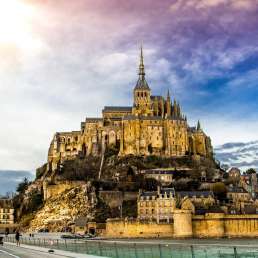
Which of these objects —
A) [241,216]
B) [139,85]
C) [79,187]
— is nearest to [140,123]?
[139,85]

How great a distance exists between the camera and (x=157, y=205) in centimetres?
7544

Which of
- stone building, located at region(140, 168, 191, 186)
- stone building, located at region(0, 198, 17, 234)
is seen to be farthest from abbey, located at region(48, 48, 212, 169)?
stone building, located at region(0, 198, 17, 234)

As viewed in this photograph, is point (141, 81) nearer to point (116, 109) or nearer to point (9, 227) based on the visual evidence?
point (116, 109)

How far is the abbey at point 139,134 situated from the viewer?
Result: 99188 millimetres

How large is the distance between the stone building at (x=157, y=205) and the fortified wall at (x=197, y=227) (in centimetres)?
326

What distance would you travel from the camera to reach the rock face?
81.6 meters

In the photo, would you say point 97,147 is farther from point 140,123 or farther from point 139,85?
point 139,85

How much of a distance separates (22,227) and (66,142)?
26.1 m

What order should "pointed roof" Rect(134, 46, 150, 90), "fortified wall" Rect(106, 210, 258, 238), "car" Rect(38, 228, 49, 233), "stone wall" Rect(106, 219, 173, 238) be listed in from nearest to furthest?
1. "fortified wall" Rect(106, 210, 258, 238)
2. "stone wall" Rect(106, 219, 173, 238)
3. "car" Rect(38, 228, 49, 233)
4. "pointed roof" Rect(134, 46, 150, 90)

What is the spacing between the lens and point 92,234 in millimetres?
74312

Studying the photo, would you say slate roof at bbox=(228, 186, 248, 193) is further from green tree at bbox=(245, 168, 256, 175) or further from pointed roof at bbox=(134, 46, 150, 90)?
pointed roof at bbox=(134, 46, 150, 90)

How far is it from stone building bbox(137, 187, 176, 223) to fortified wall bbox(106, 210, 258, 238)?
3265mm

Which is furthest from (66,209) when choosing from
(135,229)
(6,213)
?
(6,213)

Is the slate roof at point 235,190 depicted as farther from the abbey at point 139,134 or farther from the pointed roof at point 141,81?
the pointed roof at point 141,81
